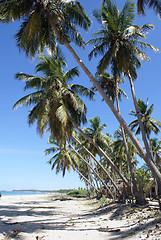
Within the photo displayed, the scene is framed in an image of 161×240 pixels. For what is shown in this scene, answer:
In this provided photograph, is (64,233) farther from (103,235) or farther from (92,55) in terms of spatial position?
(92,55)

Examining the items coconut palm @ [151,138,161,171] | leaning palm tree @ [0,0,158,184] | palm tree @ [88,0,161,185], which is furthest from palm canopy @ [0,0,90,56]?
coconut palm @ [151,138,161,171]

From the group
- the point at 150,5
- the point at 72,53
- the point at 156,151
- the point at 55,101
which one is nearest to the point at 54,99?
the point at 55,101

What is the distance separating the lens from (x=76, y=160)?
28734 millimetres

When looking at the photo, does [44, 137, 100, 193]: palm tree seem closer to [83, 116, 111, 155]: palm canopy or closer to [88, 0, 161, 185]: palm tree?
[83, 116, 111, 155]: palm canopy

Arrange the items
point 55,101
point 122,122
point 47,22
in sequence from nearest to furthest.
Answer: point 122,122
point 47,22
point 55,101

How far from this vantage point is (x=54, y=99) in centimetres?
1194

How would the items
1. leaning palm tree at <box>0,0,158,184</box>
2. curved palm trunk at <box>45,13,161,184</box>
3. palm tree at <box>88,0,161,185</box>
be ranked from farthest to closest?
palm tree at <box>88,0,161,185</box>, leaning palm tree at <box>0,0,158,184</box>, curved palm trunk at <box>45,13,161,184</box>

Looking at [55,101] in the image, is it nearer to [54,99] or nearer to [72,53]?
[54,99]

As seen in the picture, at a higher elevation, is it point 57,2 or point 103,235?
point 57,2

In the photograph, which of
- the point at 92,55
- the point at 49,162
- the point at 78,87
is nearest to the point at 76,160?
the point at 49,162

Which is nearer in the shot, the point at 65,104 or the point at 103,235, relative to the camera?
the point at 103,235

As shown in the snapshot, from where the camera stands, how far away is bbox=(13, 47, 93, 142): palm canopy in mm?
11289

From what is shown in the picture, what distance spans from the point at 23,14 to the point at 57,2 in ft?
5.65

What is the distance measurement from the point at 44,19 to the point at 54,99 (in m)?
4.51
